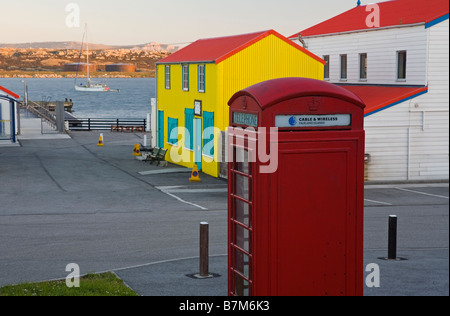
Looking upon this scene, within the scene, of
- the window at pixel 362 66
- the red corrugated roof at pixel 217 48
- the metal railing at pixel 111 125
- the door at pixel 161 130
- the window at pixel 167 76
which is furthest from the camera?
the metal railing at pixel 111 125

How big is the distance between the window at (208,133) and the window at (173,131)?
421 centimetres

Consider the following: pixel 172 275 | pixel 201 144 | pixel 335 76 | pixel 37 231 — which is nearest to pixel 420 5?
pixel 335 76

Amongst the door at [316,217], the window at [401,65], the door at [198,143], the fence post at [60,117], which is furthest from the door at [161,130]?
the door at [316,217]

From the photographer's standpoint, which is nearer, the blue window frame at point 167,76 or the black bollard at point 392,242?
the black bollard at point 392,242

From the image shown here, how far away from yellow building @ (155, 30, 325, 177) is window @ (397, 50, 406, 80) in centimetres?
378

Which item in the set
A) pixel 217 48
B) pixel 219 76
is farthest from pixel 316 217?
pixel 217 48

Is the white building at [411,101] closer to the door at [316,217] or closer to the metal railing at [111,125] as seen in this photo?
the door at [316,217]

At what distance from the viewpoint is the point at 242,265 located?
9.50 meters

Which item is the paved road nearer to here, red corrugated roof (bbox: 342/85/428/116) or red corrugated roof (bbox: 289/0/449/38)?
red corrugated roof (bbox: 342/85/428/116)

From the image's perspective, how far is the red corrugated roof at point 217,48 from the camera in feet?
108

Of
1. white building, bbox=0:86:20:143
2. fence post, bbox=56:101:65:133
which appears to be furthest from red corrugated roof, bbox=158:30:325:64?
fence post, bbox=56:101:65:133

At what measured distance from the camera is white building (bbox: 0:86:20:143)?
4650cm

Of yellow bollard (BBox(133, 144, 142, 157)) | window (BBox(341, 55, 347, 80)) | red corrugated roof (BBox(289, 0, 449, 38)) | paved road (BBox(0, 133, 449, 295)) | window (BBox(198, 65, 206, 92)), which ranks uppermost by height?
red corrugated roof (BBox(289, 0, 449, 38))

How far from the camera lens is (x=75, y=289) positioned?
12461 millimetres
